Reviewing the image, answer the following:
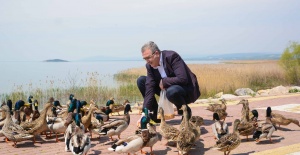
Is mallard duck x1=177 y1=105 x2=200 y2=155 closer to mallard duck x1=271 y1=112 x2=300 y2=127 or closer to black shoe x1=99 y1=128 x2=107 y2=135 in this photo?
black shoe x1=99 y1=128 x2=107 y2=135

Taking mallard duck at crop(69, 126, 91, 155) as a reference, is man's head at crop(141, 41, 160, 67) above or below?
above

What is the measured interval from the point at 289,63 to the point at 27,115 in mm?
20190

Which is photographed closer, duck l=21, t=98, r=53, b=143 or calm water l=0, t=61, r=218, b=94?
duck l=21, t=98, r=53, b=143

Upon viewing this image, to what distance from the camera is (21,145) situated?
7.20 m

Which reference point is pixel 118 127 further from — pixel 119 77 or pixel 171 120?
pixel 119 77

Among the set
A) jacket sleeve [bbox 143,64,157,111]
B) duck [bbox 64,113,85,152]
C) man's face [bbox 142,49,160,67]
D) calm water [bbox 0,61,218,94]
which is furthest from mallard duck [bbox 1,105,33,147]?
calm water [bbox 0,61,218,94]

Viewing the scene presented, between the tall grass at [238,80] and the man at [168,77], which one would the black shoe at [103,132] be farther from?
the tall grass at [238,80]

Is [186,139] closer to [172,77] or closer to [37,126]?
[172,77]

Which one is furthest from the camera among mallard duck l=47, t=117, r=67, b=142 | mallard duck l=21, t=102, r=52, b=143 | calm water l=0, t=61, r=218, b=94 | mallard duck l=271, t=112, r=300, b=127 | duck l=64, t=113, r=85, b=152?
calm water l=0, t=61, r=218, b=94

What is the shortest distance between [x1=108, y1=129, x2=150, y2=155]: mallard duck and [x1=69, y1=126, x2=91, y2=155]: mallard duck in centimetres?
43

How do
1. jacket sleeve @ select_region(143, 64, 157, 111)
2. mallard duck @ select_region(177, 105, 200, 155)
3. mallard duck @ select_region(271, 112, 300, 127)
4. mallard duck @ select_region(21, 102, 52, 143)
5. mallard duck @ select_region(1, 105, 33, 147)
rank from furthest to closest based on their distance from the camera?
1. mallard duck @ select_region(271, 112, 300, 127)
2. jacket sleeve @ select_region(143, 64, 157, 111)
3. mallard duck @ select_region(21, 102, 52, 143)
4. mallard duck @ select_region(1, 105, 33, 147)
5. mallard duck @ select_region(177, 105, 200, 155)

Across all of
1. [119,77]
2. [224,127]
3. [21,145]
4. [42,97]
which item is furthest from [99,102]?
[119,77]

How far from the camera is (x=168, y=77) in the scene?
7.53 metres

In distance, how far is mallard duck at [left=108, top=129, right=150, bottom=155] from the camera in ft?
19.5
